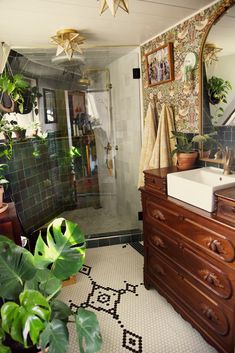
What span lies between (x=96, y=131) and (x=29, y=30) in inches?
61.4

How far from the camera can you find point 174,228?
1579 millimetres

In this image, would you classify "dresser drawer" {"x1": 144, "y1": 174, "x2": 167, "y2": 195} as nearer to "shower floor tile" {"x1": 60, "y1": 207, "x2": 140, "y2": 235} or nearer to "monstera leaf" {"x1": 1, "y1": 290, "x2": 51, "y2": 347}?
"monstera leaf" {"x1": 1, "y1": 290, "x2": 51, "y2": 347}

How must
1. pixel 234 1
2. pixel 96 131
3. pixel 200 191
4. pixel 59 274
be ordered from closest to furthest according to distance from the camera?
pixel 59 274 → pixel 200 191 → pixel 234 1 → pixel 96 131

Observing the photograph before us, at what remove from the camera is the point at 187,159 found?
185 centimetres

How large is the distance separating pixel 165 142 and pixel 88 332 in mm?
1559

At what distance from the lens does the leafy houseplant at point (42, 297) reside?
3.11ft

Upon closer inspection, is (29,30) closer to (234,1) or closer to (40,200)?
(234,1)

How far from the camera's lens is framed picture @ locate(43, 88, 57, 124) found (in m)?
3.13

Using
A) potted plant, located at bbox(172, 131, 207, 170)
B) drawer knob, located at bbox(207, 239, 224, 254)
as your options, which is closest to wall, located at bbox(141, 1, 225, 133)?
potted plant, located at bbox(172, 131, 207, 170)

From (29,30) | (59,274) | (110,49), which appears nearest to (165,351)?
(59,274)

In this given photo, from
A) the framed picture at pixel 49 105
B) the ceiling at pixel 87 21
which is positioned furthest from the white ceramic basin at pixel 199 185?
the framed picture at pixel 49 105

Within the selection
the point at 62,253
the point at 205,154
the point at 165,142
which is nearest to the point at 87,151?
the point at 165,142

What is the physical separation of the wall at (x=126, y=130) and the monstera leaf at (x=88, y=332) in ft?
6.45

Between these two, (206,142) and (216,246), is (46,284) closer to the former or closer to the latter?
(216,246)
